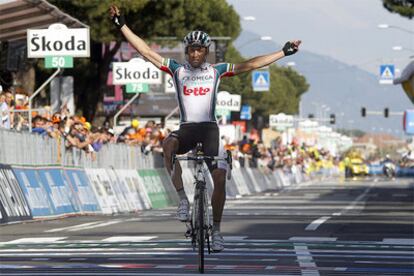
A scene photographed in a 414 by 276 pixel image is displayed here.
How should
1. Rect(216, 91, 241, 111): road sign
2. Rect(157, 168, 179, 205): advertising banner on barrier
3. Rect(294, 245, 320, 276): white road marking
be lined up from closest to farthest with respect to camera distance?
Rect(294, 245, 320, 276): white road marking < Rect(157, 168, 179, 205): advertising banner on barrier < Rect(216, 91, 241, 111): road sign

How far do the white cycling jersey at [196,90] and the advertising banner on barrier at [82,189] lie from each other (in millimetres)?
15161

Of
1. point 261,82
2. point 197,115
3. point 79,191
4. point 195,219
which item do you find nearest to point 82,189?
point 79,191

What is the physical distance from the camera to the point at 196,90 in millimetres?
14812

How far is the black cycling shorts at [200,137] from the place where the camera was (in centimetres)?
1456

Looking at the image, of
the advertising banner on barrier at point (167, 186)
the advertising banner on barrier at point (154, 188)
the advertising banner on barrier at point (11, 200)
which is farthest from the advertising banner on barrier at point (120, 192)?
the advertising banner on barrier at point (11, 200)

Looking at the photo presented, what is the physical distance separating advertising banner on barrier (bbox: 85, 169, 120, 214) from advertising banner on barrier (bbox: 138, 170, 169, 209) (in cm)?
373

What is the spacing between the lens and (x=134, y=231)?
22.0 metres

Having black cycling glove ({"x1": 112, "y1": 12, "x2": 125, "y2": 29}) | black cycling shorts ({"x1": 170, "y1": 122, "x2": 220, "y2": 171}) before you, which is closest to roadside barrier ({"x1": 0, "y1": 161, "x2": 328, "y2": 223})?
black cycling glove ({"x1": 112, "y1": 12, "x2": 125, "y2": 29})

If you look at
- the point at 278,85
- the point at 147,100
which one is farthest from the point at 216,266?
the point at 278,85

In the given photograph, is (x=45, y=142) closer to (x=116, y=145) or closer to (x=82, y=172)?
(x=82, y=172)

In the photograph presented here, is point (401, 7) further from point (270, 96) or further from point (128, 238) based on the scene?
point (270, 96)

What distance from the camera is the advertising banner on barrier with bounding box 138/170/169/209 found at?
1470 inches

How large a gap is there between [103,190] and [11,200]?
7456mm

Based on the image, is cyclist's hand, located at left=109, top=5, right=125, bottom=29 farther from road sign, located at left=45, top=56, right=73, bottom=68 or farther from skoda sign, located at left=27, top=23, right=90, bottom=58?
road sign, located at left=45, top=56, right=73, bottom=68
